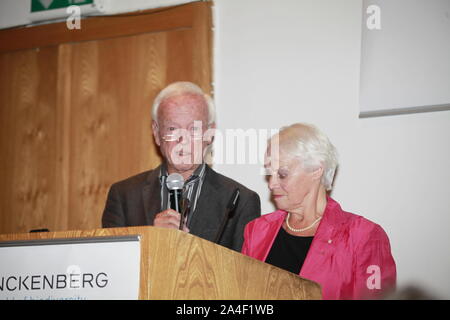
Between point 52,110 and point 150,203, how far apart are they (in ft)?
5.86

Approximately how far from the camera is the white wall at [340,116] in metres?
3.51

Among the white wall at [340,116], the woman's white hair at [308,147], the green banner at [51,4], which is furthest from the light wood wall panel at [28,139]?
the woman's white hair at [308,147]

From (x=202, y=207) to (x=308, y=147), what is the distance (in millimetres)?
645

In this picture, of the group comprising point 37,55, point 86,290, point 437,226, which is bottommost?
point 437,226

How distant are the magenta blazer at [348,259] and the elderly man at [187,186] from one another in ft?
1.83

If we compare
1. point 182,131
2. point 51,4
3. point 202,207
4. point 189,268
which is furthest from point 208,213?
point 51,4

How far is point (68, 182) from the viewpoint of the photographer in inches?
180

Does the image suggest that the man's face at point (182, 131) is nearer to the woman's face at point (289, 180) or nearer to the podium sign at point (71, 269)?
the woman's face at point (289, 180)

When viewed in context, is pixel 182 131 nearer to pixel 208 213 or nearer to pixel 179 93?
pixel 179 93

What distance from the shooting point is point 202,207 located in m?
3.23

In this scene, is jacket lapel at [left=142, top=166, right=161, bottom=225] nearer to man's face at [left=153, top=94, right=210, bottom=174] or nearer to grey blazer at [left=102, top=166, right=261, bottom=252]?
grey blazer at [left=102, top=166, right=261, bottom=252]
